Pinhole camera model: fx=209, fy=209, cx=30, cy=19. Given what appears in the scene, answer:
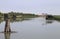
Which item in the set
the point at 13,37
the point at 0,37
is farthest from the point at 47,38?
the point at 0,37

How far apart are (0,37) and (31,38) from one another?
1921mm

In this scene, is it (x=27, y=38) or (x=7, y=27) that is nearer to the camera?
(x=27, y=38)

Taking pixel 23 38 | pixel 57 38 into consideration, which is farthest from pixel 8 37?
pixel 57 38

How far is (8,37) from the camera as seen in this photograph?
41.4ft

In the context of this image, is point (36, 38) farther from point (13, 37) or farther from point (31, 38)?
point (13, 37)

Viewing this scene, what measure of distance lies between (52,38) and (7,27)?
11.1 feet

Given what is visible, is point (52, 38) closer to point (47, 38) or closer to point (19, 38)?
point (47, 38)

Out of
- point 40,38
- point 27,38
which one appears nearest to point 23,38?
point 27,38

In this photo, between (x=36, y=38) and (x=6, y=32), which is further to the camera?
(x=6, y=32)

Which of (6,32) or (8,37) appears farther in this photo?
(6,32)

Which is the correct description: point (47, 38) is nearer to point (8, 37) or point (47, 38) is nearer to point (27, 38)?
point (27, 38)

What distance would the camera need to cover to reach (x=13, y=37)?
12.5 meters

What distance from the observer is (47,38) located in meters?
12.1

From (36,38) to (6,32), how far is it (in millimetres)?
2767
